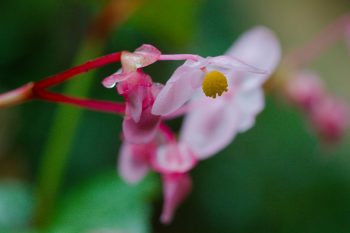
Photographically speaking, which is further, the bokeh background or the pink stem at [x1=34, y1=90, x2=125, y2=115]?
the bokeh background

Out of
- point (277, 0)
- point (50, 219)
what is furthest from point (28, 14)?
point (277, 0)

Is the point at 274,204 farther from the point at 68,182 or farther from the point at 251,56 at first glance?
the point at 251,56

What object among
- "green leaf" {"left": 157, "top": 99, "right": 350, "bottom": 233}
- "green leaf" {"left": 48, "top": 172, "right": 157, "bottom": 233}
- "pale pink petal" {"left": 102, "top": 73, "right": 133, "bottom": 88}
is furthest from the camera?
"green leaf" {"left": 157, "top": 99, "right": 350, "bottom": 233}

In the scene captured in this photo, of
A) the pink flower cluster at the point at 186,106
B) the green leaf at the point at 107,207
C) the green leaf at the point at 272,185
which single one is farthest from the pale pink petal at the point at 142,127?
the green leaf at the point at 272,185

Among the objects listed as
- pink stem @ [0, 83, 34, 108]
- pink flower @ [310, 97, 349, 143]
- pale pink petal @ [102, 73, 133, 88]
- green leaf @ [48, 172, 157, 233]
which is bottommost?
green leaf @ [48, 172, 157, 233]

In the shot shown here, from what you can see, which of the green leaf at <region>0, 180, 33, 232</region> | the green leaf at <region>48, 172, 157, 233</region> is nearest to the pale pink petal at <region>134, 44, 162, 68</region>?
the green leaf at <region>48, 172, 157, 233</region>

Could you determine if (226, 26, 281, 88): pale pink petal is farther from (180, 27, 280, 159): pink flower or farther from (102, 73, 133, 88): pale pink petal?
(102, 73, 133, 88): pale pink petal

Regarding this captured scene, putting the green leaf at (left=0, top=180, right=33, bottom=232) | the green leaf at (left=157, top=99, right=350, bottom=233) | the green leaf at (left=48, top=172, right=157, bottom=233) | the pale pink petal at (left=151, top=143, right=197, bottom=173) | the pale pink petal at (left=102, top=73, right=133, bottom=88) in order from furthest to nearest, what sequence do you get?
the green leaf at (left=157, top=99, right=350, bottom=233) → the green leaf at (left=0, top=180, right=33, bottom=232) → the green leaf at (left=48, top=172, right=157, bottom=233) → the pale pink petal at (left=151, top=143, right=197, bottom=173) → the pale pink petal at (left=102, top=73, right=133, bottom=88)

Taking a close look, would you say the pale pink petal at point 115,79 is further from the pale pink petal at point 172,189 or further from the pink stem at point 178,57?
the pale pink petal at point 172,189
